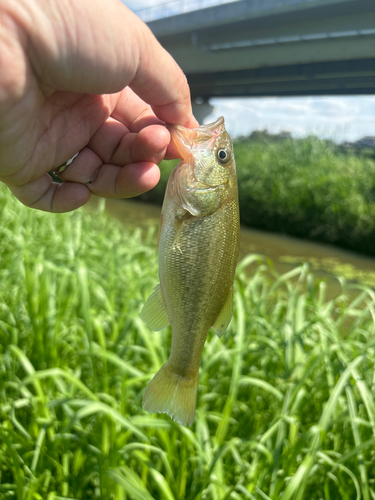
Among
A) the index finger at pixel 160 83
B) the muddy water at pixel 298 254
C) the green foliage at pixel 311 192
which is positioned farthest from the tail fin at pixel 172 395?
the green foliage at pixel 311 192

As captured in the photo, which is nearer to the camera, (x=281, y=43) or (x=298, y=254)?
(x=298, y=254)

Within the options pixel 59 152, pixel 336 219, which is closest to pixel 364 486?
pixel 59 152

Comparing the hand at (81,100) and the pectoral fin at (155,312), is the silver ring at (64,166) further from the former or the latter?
the pectoral fin at (155,312)

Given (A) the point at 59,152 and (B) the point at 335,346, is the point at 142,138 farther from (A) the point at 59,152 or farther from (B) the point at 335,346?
(B) the point at 335,346

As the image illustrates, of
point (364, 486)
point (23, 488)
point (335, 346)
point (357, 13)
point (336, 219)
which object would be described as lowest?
point (23, 488)

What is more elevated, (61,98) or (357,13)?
(357,13)

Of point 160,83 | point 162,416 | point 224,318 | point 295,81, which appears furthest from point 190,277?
point 295,81

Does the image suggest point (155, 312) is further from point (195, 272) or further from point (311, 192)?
point (311, 192)

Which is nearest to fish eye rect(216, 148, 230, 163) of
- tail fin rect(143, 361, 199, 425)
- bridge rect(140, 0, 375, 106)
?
tail fin rect(143, 361, 199, 425)
